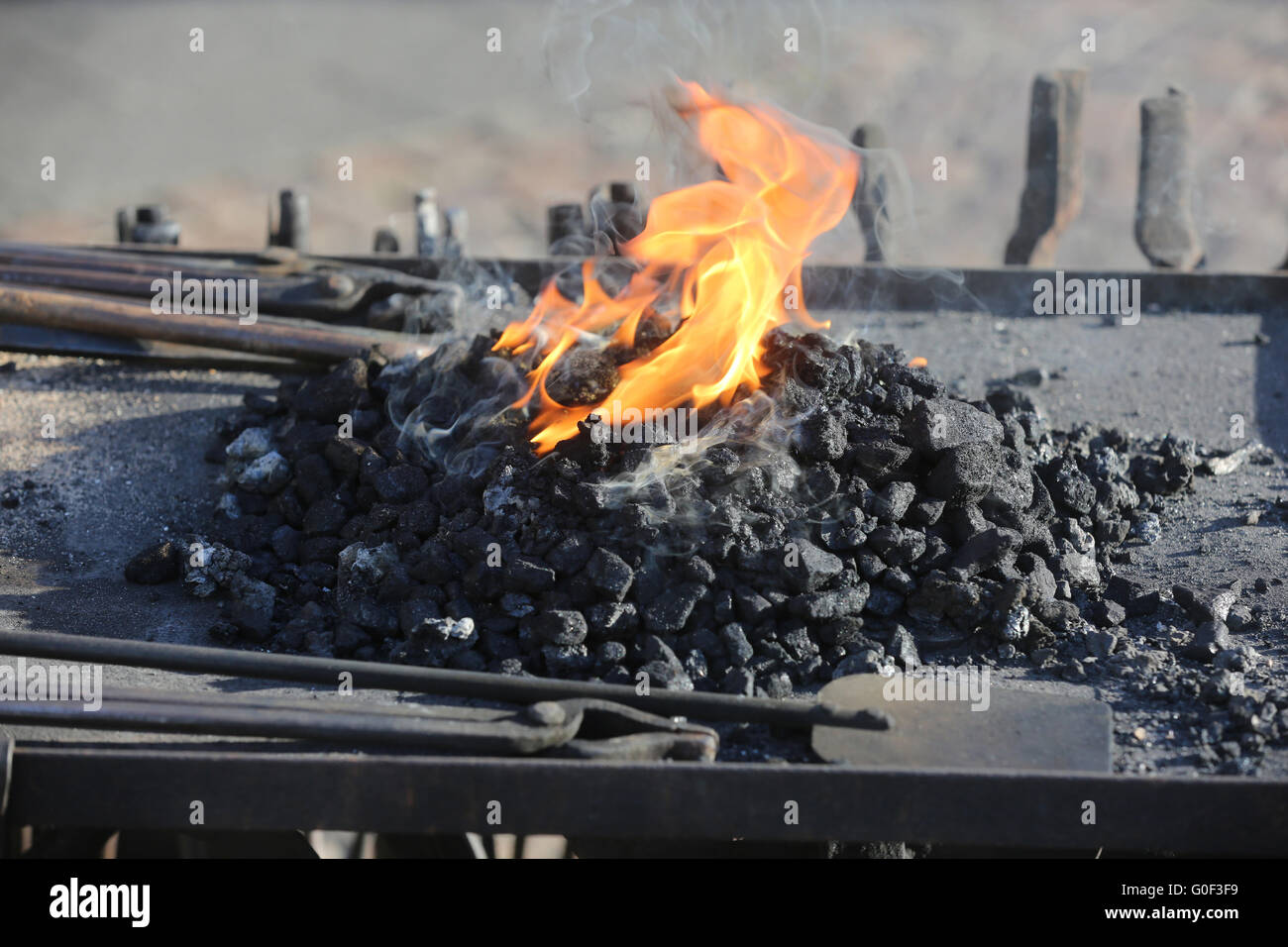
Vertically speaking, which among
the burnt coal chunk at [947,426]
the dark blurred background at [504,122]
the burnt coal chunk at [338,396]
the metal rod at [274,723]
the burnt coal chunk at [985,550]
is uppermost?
the dark blurred background at [504,122]

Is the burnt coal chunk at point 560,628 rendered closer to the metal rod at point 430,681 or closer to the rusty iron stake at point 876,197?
the metal rod at point 430,681

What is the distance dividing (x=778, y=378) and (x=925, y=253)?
27.4 ft

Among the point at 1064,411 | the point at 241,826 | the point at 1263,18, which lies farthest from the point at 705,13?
the point at 1263,18

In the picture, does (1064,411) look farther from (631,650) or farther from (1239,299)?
(631,650)

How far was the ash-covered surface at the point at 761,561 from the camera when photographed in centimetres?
378

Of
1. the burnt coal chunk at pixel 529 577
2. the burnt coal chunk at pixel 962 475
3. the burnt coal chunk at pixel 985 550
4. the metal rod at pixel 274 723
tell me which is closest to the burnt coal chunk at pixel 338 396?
the burnt coal chunk at pixel 529 577

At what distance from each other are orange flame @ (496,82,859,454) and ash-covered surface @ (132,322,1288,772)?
16 cm

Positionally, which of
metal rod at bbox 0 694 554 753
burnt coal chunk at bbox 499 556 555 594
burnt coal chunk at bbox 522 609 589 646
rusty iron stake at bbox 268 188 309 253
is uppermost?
rusty iron stake at bbox 268 188 309 253

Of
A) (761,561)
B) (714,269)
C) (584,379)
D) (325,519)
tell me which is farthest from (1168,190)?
(325,519)

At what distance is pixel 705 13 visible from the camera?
16.5 ft

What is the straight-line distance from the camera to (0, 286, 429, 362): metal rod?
17.5ft

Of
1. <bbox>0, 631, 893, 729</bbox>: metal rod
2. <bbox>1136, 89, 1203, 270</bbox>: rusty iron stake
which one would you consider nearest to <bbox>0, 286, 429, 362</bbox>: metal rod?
<bbox>0, 631, 893, 729</bbox>: metal rod

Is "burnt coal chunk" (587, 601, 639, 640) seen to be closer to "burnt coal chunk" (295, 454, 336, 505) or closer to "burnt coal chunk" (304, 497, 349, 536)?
"burnt coal chunk" (304, 497, 349, 536)

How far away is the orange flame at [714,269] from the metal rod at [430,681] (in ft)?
3.42
